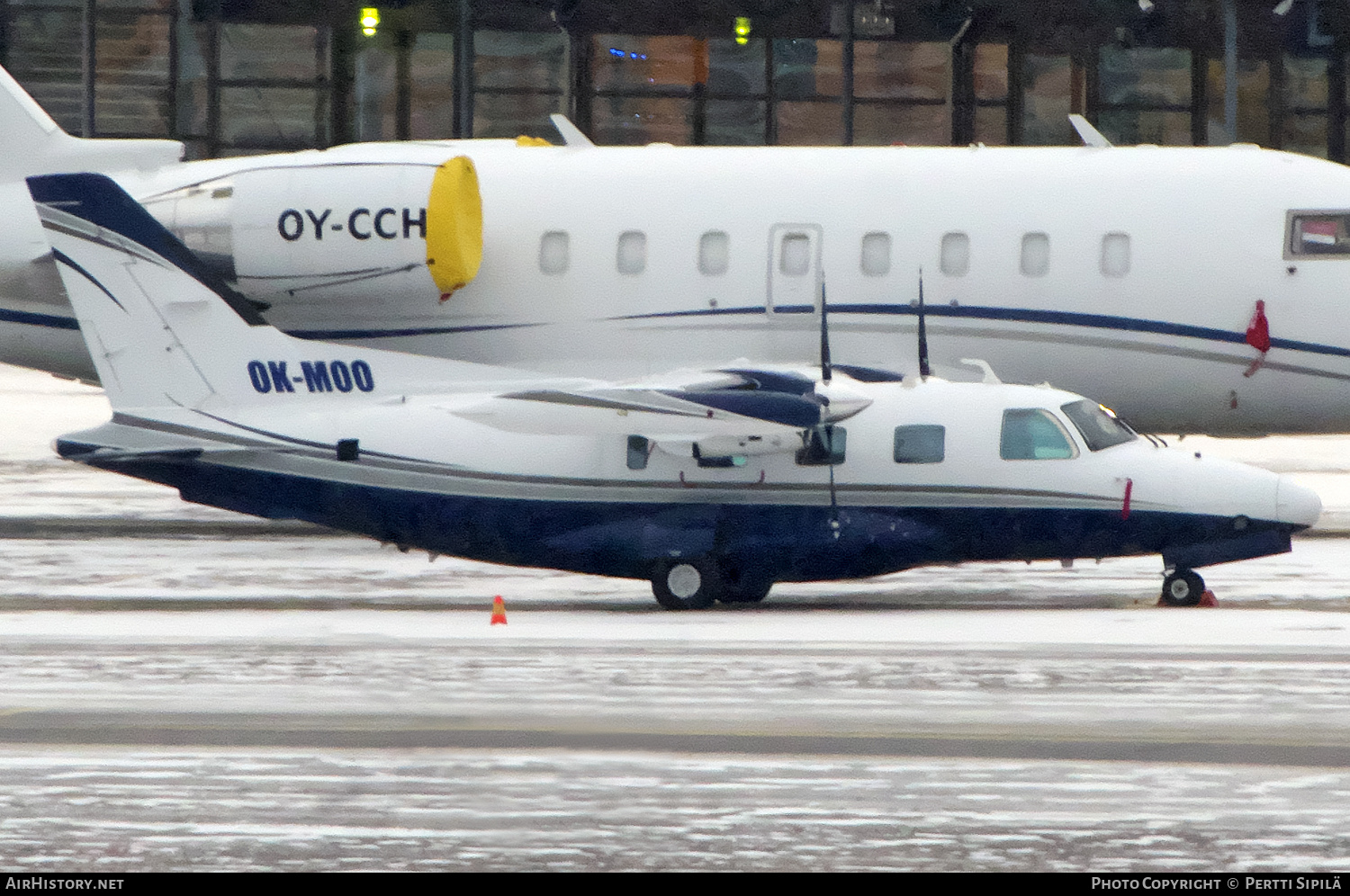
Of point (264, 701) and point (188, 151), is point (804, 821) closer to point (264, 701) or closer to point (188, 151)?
point (264, 701)

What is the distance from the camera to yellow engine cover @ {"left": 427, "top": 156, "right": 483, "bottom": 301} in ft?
67.8

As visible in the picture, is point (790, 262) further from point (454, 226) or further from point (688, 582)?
point (688, 582)

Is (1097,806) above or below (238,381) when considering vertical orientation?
below

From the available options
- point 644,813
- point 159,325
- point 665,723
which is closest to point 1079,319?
point 159,325

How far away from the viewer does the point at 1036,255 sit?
67.5ft

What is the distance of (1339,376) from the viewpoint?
20469 millimetres

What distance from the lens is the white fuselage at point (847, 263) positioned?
67.1 ft

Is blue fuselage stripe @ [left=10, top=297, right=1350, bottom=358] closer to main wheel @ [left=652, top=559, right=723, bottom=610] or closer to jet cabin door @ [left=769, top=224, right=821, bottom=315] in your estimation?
jet cabin door @ [left=769, top=224, right=821, bottom=315]

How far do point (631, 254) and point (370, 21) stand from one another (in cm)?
1939

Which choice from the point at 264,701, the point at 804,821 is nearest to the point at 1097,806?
the point at 804,821

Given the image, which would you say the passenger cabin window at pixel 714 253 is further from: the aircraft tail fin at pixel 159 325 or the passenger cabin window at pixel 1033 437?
the passenger cabin window at pixel 1033 437

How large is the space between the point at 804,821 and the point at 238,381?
9877 mm

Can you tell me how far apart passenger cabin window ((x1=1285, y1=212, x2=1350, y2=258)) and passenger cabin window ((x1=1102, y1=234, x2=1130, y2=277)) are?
1.58m

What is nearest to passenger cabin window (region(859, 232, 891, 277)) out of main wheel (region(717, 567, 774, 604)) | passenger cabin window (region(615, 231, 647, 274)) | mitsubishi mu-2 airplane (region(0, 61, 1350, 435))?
mitsubishi mu-2 airplane (region(0, 61, 1350, 435))
